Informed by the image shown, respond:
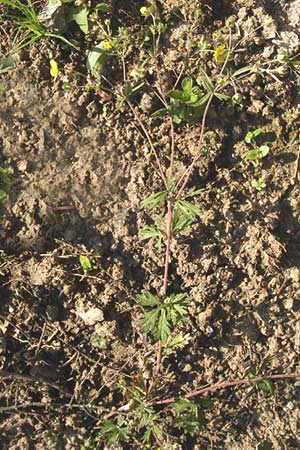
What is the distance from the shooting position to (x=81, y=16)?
3.20 metres

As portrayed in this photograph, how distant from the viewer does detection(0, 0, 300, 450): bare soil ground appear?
315 cm

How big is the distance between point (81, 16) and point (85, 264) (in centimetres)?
132

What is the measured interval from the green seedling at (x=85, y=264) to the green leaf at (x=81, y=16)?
1.21 meters

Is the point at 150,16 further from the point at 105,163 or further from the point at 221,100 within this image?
the point at 105,163

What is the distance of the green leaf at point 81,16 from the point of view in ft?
10.5

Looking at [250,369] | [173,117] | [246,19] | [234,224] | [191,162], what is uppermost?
[246,19]

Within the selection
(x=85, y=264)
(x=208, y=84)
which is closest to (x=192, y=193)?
(x=208, y=84)

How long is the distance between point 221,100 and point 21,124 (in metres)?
1.08

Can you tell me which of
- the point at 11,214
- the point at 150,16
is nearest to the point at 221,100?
the point at 150,16

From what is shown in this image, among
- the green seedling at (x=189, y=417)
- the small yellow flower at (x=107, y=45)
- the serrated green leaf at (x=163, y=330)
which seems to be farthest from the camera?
the small yellow flower at (x=107, y=45)

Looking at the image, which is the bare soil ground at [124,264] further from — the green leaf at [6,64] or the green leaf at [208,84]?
the green leaf at [208,84]

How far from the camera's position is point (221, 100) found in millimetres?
3211

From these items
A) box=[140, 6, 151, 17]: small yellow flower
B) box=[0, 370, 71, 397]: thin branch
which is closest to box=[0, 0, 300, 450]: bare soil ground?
box=[0, 370, 71, 397]: thin branch

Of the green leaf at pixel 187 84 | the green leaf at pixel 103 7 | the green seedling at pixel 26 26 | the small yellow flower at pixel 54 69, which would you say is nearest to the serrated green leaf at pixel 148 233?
the green leaf at pixel 187 84
